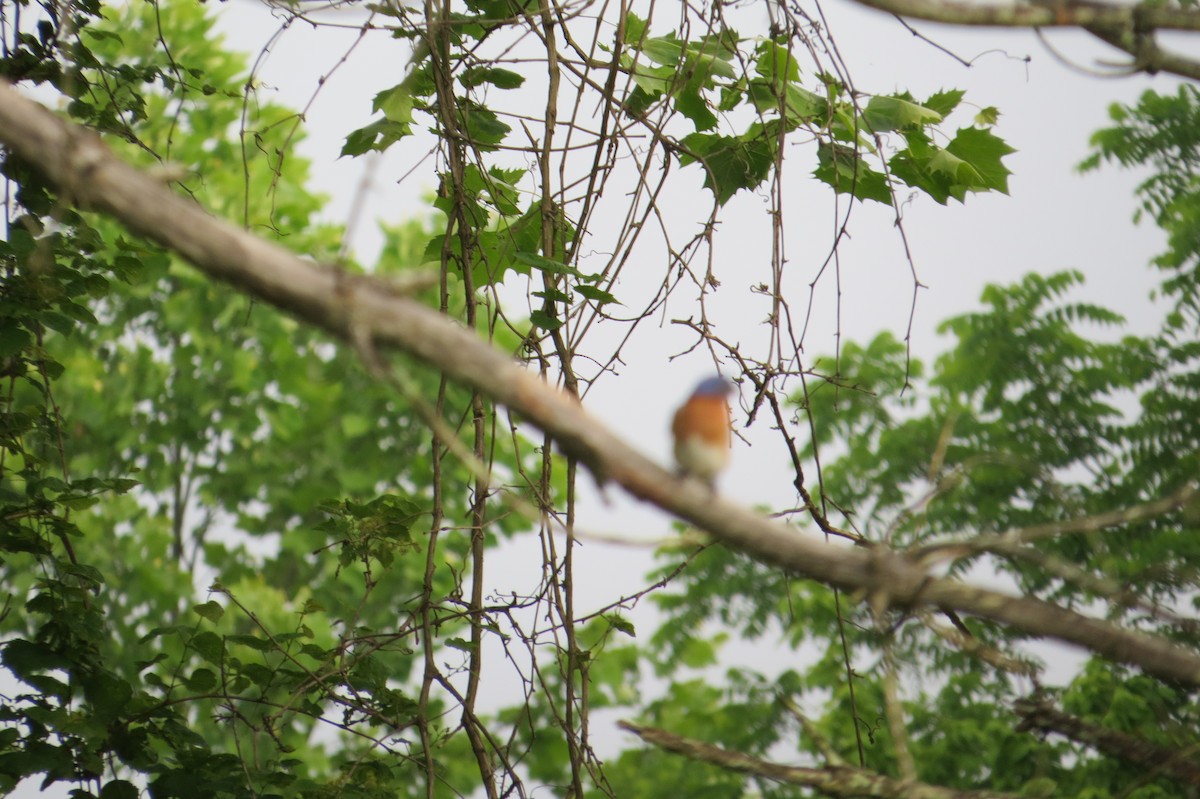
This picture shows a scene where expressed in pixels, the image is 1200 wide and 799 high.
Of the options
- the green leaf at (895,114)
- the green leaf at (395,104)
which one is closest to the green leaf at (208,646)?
the green leaf at (395,104)

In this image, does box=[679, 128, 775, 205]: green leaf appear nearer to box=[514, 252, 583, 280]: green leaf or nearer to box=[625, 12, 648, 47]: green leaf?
box=[625, 12, 648, 47]: green leaf

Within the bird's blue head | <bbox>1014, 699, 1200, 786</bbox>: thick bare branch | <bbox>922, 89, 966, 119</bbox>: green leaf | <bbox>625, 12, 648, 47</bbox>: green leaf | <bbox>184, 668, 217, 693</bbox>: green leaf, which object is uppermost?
<bbox>625, 12, 648, 47</bbox>: green leaf

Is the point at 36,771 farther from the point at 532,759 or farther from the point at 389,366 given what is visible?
the point at 532,759

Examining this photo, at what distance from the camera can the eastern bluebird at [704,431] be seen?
1.76m

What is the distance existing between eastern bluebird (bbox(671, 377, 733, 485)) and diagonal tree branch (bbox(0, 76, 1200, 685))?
487 mm

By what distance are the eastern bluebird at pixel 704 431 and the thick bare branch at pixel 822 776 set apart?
442 millimetres

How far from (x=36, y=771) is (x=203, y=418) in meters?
11.4

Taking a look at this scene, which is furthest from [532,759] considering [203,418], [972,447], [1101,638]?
[1101,638]

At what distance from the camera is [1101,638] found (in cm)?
130

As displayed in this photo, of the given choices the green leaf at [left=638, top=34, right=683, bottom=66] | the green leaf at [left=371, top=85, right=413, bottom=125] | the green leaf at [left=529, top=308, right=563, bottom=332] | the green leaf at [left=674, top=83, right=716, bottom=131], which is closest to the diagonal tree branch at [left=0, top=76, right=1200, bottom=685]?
the green leaf at [left=529, top=308, right=563, bottom=332]

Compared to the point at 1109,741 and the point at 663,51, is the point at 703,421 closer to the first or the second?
the point at 1109,741

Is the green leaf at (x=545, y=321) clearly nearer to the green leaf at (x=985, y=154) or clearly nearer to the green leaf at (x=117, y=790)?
the green leaf at (x=985, y=154)

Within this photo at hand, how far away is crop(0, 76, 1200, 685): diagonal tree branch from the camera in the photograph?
1.11 meters

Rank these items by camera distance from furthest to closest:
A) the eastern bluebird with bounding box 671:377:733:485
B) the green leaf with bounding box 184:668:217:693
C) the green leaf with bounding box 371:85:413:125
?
the green leaf with bounding box 371:85:413:125 → the green leaf with bounding box 184:668:217:693 → the eastern bluebird with bounding box 671:377:733:485
